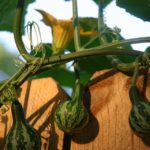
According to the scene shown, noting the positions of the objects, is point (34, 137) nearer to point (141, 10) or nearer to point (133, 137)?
point (133, 137)

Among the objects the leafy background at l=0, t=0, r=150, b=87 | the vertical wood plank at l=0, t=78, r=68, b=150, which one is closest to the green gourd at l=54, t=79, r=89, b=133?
the vertical wood plank at l=0, t=78, r=68, b=150

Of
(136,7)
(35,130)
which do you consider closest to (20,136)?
(35,130)

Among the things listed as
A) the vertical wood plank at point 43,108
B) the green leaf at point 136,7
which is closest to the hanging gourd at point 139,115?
the vertical wood plank at point 43,108

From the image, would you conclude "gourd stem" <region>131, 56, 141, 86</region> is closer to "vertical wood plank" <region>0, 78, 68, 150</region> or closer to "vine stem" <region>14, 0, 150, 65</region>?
"vine stem" <region>14, 0, 150, 65</region>

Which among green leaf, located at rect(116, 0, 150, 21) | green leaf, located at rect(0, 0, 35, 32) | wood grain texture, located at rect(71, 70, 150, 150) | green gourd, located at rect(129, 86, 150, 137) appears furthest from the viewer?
green leaf, located at rect(0, 0, 35, 32)

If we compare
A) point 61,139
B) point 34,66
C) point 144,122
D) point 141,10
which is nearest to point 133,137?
point 144,122

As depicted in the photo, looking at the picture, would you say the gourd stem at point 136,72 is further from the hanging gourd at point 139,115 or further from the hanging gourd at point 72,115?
the hanging gourd at point 72,115
